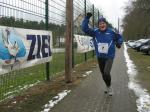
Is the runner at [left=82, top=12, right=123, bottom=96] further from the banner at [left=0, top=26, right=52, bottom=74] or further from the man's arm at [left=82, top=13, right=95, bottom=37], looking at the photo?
the banner at [left=0, top=26, right=52, bottom=74]

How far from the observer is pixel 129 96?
375 inches

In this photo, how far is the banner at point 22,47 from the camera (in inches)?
303

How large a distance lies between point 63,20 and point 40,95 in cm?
532

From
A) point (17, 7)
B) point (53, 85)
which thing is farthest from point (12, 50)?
point (53, 85)

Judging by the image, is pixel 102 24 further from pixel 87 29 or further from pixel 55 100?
pixel 55 100

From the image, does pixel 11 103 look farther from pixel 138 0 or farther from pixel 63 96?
pixel 138 0

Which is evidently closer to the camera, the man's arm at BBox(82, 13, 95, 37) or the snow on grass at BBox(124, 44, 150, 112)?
the snow on grass at BBox(124, 44, 150, 112)

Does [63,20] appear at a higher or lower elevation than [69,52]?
higher

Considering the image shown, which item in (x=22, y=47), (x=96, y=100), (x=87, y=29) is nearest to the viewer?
(x=22, y=47)

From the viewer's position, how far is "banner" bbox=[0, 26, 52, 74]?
25.2 feet

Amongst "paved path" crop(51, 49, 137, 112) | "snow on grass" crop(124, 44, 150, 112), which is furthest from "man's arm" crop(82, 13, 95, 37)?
"snow on grass" crop(124, 44, 150, 112)

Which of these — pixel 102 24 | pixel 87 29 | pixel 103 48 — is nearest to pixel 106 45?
pixel 103 48

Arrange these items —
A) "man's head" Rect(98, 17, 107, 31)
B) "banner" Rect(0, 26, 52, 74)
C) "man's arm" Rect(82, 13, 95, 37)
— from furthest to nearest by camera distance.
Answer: "man's arm" Rect(82, 13, 95, 37) < "man's head" Rect(98, 17, 107, 31) < "banner" Rect(0, 26, 52, 74)

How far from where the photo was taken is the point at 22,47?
878 centimetres
